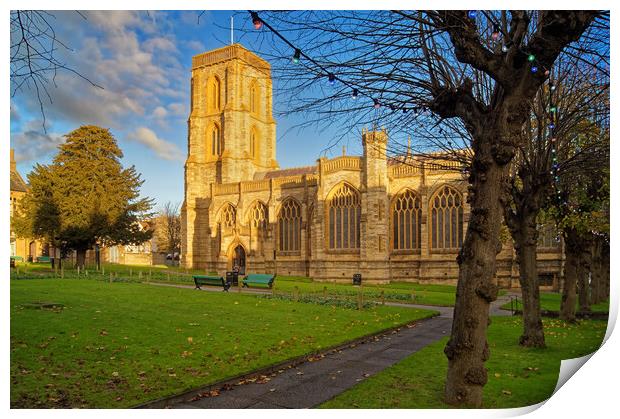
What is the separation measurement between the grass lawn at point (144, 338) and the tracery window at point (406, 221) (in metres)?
17.7

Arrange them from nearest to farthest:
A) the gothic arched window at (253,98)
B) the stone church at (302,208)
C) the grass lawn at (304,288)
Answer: the grass lawn at (304,288) < the stone church at (302,208) < the gothic arched window at (253,98)

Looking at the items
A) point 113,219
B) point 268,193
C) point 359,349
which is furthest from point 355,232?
point 359,349

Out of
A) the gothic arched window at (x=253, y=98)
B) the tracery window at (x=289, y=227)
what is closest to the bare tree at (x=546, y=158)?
the tracery window at (x=289, y=227)

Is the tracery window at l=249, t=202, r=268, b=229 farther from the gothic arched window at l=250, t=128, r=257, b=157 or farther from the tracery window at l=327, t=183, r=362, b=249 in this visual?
the gothic arched window at l=250, t=128, r=257, b=157

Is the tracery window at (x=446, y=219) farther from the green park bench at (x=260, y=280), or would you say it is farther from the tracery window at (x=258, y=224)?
the tracery window at (x=258, y=224)

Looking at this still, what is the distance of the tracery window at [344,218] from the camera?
33375 mm

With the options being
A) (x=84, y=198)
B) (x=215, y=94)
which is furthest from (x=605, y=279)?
(x=215, y=94)

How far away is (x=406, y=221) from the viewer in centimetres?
3300

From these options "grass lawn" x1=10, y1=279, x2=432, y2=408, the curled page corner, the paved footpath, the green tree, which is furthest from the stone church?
the curled page corner

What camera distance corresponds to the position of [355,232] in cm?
3334

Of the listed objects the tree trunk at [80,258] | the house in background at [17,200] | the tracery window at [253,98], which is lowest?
the tree trunk at [80,258]

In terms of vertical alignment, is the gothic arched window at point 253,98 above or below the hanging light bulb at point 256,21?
above

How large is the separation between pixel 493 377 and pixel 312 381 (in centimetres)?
278

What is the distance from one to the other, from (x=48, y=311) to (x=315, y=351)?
6366 mm
